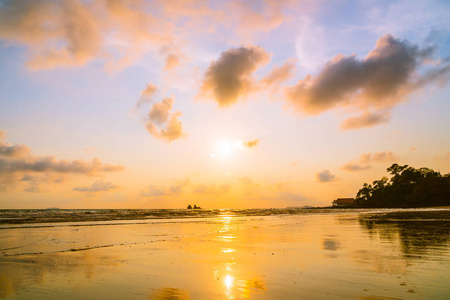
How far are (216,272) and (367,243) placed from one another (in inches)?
461

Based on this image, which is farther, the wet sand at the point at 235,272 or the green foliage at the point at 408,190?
the green foliage at the point at 408,190

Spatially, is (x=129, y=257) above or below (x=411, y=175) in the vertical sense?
below

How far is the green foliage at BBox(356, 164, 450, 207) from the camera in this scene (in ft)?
433

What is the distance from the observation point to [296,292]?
908 centimetres

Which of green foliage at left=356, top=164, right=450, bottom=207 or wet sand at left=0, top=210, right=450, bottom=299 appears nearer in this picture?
wet sand at left=0, top=210, right=450, bottom=299

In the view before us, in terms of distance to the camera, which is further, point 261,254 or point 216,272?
point 261,254

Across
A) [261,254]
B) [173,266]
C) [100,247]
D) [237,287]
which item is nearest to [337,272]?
[237,287]

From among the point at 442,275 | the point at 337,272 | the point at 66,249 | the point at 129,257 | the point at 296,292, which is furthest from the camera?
the point at 66,249

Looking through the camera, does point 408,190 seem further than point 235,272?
Yes

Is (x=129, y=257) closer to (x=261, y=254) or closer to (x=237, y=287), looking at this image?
(x=261, y=254)

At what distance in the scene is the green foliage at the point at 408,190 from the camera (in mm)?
131875

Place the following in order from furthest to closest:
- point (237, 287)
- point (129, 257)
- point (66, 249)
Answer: point (66, 249)
point (129, 257)
point (237, 287)

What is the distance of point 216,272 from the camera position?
476 inches

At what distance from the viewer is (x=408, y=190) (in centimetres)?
15075
